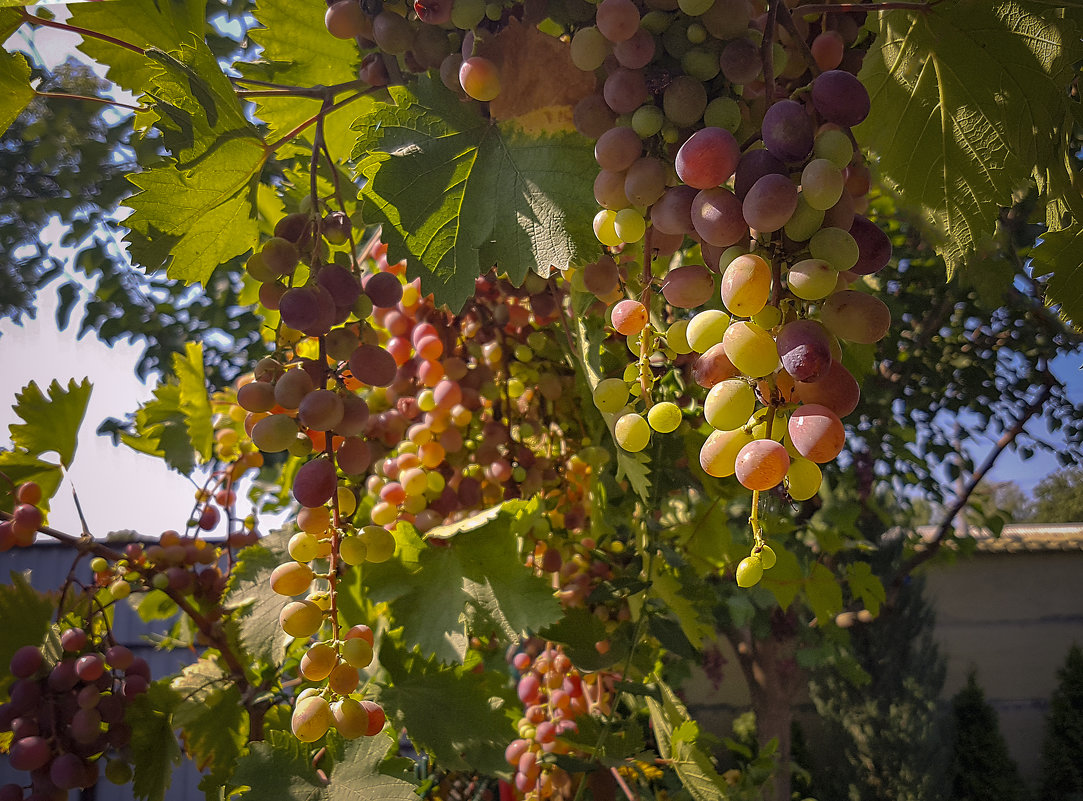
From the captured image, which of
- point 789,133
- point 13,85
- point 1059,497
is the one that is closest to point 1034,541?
point 1059,497

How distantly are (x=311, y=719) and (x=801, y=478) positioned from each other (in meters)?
0.23

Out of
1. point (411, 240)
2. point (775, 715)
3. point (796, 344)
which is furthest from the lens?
point (775, 715)

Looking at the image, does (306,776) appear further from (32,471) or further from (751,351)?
(32,471)

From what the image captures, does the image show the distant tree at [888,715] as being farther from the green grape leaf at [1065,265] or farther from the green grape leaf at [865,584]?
the green grape leaf at [1065,265]

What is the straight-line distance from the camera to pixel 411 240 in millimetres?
330

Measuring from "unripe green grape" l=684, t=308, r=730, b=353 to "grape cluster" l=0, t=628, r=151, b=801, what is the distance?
567 millimetres

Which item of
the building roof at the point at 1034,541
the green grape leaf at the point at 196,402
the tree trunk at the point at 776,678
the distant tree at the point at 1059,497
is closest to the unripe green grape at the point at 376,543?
the green grape leaf at the point at 196,402

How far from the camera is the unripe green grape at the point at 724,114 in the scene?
26 cm

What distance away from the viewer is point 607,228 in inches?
11.7

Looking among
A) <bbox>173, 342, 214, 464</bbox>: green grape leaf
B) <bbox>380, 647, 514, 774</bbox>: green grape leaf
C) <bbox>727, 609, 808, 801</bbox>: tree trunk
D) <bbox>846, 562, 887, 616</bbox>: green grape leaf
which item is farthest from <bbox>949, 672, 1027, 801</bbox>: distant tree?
<bbox>173, 342, 214, 464</bbox>: green grape leaf

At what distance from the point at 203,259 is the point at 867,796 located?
180 inches

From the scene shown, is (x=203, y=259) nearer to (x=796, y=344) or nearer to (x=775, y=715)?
(x=796, y=344)

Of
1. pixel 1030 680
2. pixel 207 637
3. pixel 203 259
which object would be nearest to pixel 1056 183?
pixel 203 259

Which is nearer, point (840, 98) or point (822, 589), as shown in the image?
point (840, 98)
